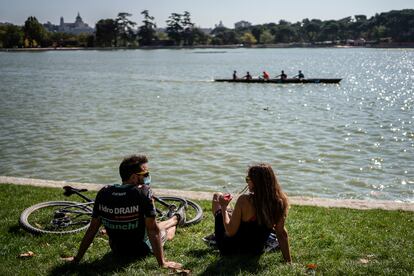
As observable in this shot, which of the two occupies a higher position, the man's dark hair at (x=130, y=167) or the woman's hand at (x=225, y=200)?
the man's dark hair at (x=130, y=167)

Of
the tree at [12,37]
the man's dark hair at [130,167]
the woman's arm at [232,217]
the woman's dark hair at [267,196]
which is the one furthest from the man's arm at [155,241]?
the tree at [12,37]

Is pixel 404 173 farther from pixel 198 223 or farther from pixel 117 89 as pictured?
pixel 117 89

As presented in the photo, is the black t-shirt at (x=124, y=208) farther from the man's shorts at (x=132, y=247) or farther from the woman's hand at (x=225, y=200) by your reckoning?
the woman's hand at (x=225, y=200)

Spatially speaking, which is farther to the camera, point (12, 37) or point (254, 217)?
point (12, 37)

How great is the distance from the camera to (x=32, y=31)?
192250mm

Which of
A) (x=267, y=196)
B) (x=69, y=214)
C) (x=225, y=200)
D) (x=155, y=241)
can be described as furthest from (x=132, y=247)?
(x=69, y=214)

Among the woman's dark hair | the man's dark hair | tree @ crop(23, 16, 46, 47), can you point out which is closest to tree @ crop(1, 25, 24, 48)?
tree @ crop(23, 16, 46, 47)

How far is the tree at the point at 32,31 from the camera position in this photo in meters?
192

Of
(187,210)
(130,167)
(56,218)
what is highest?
(130,167)

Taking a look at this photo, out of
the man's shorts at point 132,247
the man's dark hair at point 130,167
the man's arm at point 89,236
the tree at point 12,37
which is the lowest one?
the man's shorts at point 132,247

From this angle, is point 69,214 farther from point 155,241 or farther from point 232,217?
point 232,217

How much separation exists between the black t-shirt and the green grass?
0.47 metres

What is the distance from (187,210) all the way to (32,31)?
20001 centimetres

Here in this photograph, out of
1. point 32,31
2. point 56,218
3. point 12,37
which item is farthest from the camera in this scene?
point 32,31
